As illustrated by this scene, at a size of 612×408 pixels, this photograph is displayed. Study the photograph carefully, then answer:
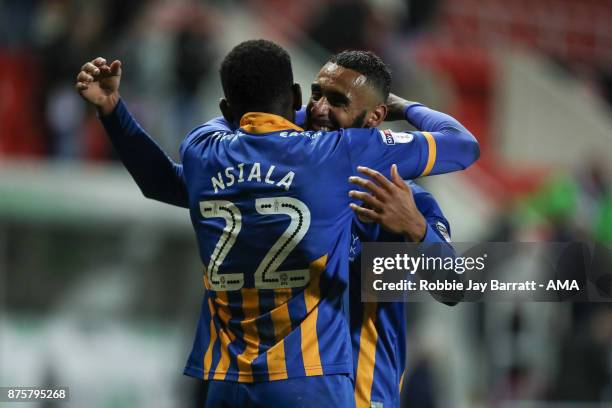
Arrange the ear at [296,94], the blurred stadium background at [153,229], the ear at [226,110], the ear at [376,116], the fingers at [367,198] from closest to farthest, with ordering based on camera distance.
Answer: the fingers at [367,198] → the ear at [296,94] → the ear at [226,110] → the ear at [376,116] → the blurred stadium background at [153,229]

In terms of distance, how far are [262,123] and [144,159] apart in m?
0.58

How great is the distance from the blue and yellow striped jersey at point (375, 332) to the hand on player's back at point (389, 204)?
27 cm

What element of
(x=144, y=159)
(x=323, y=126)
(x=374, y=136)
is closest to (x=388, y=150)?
(x=374, y=136)

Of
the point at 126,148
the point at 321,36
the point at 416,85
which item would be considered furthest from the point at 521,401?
the point at 126,148

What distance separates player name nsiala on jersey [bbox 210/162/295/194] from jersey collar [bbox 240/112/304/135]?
4.7 inches

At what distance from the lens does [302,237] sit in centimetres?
335

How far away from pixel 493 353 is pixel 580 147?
15.0 ft

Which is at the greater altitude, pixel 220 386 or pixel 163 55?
pixel 163 55

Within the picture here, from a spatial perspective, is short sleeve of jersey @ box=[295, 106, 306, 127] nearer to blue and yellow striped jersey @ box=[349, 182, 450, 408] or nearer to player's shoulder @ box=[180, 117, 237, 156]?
player's shoulder @ box=[180, 117, 237, 156]

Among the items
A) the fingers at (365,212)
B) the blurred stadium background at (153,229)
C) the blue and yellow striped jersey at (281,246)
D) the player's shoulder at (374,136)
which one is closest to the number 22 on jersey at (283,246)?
the blue and yellow striped jersey at (281,246)

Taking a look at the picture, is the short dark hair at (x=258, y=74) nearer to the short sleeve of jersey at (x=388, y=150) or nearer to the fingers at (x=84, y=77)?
the short sleeve of jersey at (x=388, y=150)

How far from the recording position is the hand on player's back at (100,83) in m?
3.68

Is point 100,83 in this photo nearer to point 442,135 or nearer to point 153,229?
point 442,135

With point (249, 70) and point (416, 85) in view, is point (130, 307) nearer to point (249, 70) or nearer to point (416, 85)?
point (416, 85)
